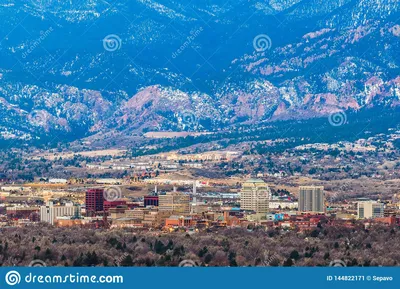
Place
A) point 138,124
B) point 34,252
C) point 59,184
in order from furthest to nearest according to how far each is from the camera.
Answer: point 138,124
point 59,184
point 34,252

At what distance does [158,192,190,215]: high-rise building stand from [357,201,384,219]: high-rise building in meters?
10.6

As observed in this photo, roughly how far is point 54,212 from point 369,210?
1828cm

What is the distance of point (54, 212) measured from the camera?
4670 inches

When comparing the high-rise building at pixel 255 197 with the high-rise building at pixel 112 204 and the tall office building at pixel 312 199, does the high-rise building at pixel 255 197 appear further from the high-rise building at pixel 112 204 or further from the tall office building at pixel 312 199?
the high-rise building at pixel 112 204

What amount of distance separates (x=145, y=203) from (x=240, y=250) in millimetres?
42879

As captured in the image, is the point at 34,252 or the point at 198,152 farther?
the point at 198,152

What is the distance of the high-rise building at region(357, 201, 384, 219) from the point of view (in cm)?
11719

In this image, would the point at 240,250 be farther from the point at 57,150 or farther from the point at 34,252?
the point at 57,150

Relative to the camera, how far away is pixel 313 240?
94188 mm

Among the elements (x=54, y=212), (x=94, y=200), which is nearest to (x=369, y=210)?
(x=54, y=212)

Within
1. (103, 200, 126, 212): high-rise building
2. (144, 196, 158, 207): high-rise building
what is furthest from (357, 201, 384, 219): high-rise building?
(103, 200, 126, 212): high-rise building

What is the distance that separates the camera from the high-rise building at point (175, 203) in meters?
124

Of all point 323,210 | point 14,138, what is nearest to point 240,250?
point 323,210

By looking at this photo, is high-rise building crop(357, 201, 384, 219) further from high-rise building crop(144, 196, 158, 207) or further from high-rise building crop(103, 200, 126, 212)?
high-rise building crop(103, 200, 126, 212)
